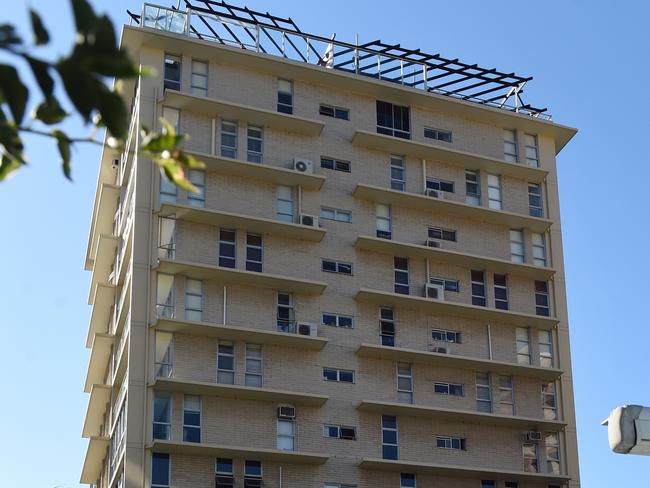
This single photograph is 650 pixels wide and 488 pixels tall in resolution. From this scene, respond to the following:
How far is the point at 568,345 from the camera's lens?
51000 millimetres

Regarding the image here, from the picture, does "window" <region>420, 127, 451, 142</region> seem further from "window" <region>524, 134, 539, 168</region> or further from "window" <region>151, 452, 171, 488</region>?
"window" <region>151, 452, 171, 488</region>

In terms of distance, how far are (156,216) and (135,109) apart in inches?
248

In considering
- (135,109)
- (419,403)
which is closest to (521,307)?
(419,403)

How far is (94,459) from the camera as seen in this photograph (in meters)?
53.7

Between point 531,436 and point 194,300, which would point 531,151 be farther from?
point 194,300

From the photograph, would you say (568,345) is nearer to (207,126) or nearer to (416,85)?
(416,85)

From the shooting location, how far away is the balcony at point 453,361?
153ft

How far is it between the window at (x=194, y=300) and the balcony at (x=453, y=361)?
613 cm

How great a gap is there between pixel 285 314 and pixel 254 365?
2.35 m

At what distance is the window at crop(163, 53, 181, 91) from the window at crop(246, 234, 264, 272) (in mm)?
6382

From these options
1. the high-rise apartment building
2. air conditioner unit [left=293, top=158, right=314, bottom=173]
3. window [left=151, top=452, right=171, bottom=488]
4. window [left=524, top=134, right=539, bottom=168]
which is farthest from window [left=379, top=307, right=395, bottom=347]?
window [left=524, top=134, right=539, bottom=168]

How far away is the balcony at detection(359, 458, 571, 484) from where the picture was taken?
45.5m

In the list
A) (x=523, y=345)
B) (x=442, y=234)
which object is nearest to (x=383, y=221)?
(x=442, y=234)

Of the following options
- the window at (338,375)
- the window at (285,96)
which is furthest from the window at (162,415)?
the window at (285,96)
